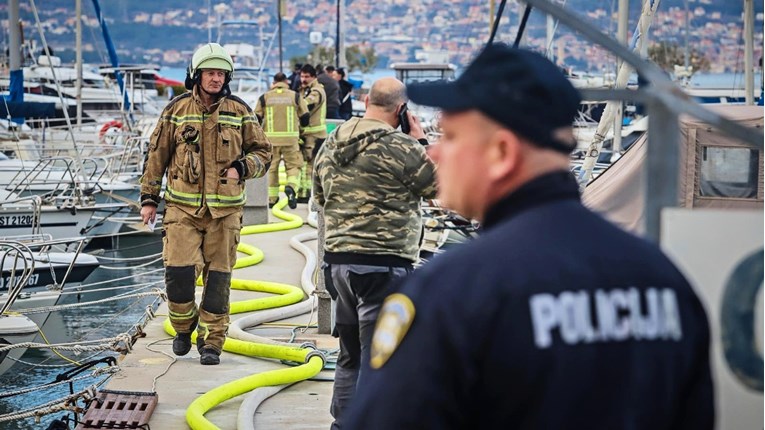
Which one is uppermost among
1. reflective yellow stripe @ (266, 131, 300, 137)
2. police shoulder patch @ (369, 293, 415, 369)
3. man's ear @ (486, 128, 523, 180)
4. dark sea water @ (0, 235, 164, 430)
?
man's ear @ (486, 128, 523, 180)

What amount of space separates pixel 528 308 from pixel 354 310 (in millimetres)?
3948

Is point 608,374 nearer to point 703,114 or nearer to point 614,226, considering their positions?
point 614,226

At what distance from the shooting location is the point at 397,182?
584cm

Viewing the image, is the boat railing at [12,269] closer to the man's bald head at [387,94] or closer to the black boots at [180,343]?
the black boots at [180,343]

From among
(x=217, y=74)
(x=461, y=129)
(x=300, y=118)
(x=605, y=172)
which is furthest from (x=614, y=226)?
(x=300, y=118)

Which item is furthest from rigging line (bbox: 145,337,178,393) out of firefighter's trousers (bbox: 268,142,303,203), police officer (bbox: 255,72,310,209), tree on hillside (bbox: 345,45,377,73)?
tree on hillside (bbox: 345,45,377,73)

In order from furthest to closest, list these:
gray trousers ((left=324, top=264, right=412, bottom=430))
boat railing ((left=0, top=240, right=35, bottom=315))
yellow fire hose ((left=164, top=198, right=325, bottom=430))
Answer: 1. boat railing ((left=0, top=240, right=35, bottom=315))
2. yellow fire hose ((left=164, top=198, right=325, bottom=430))
3. gray trousers ((left=324, top=264, right=412, bottom=430))

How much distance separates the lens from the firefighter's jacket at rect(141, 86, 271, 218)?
7.69 metres

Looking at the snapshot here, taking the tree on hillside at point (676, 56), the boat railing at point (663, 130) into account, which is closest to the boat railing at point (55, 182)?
the boat railing at point (663, 130)

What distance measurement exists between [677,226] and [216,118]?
5.56 meters

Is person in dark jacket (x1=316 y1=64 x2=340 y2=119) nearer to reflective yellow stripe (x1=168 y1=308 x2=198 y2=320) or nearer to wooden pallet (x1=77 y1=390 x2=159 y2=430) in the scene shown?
reflective yellow stripe (x1=168 y1=308 x2=198 y2=320)

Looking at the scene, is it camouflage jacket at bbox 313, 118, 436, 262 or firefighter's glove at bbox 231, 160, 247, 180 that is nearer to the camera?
camouflage jacket at bbox 313, 118, 436, 262

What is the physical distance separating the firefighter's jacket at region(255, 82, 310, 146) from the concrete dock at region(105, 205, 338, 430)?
6741 millimetres

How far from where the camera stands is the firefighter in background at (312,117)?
56.5ft
